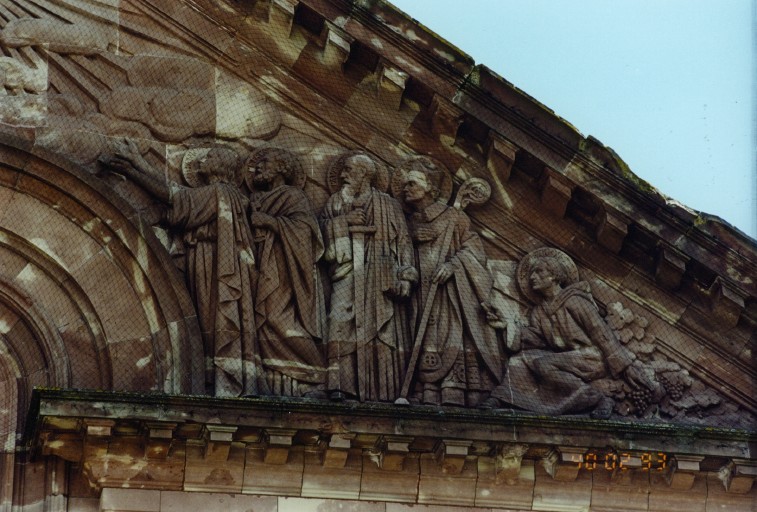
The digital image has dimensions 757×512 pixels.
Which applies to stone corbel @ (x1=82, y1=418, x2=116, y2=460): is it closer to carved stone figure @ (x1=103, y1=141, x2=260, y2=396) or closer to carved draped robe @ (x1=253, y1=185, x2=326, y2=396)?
carved stone figure @ (x1=103, y1=141, x2=260, y2=396)

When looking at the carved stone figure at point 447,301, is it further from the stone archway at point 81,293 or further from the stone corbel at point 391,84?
the stone archway at point 81,293

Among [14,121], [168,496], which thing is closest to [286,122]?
Result: [14,121]

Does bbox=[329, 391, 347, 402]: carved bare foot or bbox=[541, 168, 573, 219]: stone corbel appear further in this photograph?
bbox=[541, 168, 573, 219]: stone corbel

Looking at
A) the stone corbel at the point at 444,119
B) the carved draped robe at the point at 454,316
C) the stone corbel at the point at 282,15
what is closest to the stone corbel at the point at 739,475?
the carved draped robe at the point at 454,316

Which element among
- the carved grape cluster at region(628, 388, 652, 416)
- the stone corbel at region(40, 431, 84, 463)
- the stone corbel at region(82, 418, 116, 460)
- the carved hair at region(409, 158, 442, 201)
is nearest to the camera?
the stone corbel at region(82, 418, 116, 460)

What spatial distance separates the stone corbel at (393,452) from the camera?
2022cm

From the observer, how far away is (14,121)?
2153 centimetres

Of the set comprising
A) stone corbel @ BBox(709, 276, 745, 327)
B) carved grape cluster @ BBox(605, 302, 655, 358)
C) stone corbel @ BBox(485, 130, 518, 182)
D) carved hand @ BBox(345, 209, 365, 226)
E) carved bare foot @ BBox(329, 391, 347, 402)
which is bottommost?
carved bare foot @ BBox(329, 391, 347, 402)

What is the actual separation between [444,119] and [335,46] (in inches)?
44.6

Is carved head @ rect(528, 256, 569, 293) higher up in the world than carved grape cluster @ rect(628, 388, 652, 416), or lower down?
higher up

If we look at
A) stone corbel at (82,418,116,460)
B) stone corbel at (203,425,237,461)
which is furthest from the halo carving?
stone corbel at (82,418,116,460)

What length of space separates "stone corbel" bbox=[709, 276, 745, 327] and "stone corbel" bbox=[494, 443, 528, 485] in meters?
2.45

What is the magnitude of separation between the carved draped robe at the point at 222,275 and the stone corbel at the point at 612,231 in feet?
9.96

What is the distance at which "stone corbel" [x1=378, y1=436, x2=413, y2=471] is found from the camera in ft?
66.3
